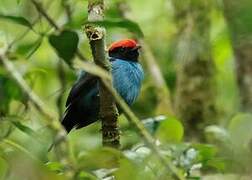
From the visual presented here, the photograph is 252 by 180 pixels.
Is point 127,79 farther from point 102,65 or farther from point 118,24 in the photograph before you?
point 118,24

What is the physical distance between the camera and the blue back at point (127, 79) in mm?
5543

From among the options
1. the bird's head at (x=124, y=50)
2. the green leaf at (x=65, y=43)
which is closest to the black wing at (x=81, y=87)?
the bird's head at (x=124, y=50)

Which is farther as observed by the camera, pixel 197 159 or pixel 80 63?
pixel 197 159

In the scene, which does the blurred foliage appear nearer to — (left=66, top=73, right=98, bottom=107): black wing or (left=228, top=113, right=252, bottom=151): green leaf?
(left=228, top=113, right=252, bottom=151): green leaf

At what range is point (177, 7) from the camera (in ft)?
23.9

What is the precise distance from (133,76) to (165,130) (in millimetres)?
2918

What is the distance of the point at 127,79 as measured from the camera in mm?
5668

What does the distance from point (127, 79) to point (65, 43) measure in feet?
13.6

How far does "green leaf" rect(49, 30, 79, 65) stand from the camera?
1.50m

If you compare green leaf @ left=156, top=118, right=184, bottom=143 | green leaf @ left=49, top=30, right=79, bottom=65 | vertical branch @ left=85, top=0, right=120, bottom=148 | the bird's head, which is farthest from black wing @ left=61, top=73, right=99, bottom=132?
green leaf @ left=49, top=30, right=79, bottom=65

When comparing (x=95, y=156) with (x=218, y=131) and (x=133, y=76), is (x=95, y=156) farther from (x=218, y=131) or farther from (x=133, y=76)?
(x=133, y=76)

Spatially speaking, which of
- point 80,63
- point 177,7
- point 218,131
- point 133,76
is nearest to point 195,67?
point 177,7

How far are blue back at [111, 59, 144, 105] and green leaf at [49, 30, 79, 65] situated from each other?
3970 millimetres

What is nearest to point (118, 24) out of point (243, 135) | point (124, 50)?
point (243, 135)
